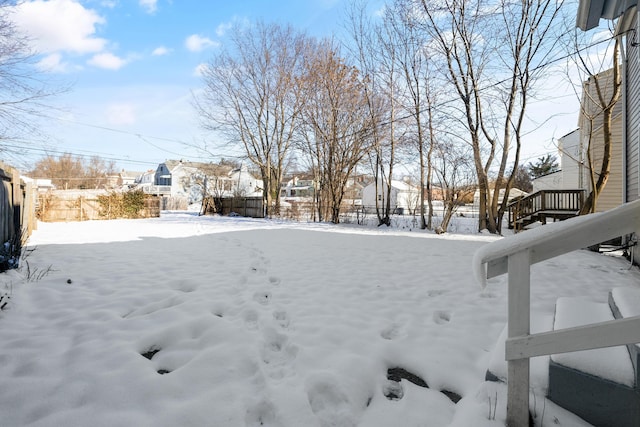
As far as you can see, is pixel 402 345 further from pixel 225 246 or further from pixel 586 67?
pixel 586 67

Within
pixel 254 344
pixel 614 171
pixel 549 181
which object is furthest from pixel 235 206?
pixel 549 181

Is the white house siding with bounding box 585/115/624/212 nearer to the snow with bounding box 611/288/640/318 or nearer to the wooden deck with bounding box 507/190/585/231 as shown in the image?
the wooden deck with bounding box 507/190/585/231

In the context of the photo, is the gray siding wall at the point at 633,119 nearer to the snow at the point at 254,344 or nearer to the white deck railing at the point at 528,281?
the snow at the point at 254,344

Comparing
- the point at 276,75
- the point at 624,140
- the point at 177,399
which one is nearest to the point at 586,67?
the point at 624,140

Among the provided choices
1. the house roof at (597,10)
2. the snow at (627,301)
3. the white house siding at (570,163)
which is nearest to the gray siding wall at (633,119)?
the house roof at (597,10)

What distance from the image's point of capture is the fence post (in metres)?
1.24

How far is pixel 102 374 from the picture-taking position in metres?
1.73

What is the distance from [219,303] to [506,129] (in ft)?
35.5

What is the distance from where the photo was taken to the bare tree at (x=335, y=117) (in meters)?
14.2

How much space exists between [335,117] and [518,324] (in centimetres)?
1408

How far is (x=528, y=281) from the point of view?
121 centimetres

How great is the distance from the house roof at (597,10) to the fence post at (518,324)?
4993mm

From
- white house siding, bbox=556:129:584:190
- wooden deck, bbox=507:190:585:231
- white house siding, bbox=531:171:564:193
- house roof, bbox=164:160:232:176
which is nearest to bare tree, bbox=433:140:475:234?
wooden deck, bbox=507:190:585:231

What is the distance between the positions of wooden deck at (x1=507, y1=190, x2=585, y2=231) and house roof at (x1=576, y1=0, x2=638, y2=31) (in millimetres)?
7240
